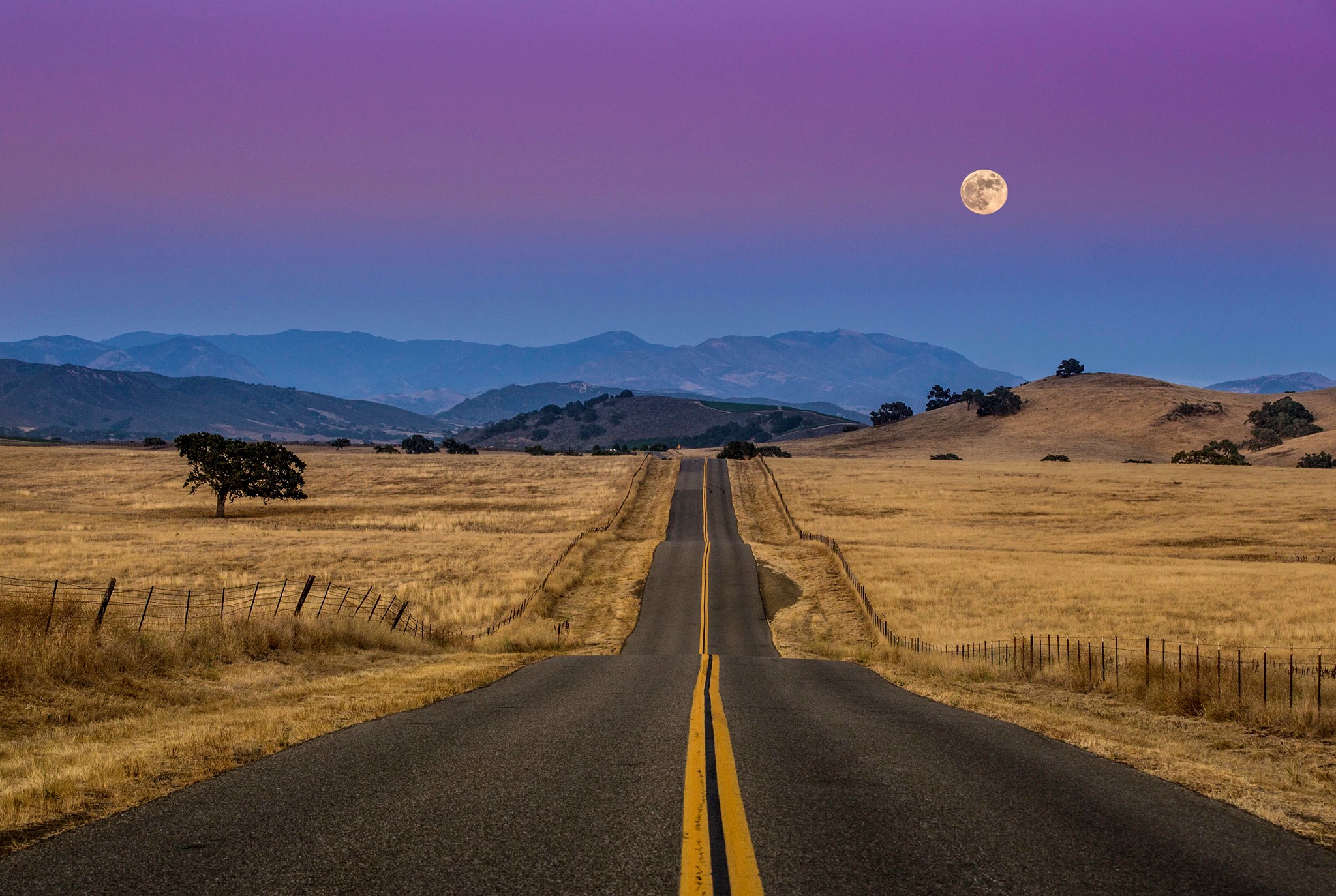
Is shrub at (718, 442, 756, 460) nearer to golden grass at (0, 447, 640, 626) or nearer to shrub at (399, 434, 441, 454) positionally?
golden grass at (0, 447, 640, 626)

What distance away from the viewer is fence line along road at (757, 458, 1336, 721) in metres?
12.4

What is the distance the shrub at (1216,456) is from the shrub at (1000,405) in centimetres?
5343

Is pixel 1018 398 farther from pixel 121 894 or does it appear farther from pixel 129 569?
pixel 121 894

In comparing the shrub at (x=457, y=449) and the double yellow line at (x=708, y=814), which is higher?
the shrub at (x=457, y=449)

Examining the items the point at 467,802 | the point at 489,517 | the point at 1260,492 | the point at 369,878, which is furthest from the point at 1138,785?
the point at 1260,492

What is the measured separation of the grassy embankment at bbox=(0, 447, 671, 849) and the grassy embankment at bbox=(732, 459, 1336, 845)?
30.5 ft

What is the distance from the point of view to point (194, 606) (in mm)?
28156

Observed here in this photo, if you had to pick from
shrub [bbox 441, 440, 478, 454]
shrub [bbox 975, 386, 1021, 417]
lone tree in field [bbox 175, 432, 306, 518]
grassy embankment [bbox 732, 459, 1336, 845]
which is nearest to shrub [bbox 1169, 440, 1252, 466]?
grassy embankment [bbox 732, 459, 1336, 845]

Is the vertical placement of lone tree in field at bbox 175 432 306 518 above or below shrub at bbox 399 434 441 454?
below

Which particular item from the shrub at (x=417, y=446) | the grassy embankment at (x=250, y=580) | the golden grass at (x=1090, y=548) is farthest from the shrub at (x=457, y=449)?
the golden grass at (x=1090, y=548)

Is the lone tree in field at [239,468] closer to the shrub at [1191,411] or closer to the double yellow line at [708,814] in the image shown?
the double yellow line at [708,814]

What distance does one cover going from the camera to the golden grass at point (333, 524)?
36.8 metres

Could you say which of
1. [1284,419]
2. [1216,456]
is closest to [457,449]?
[1216,456]

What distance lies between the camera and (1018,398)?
180m
